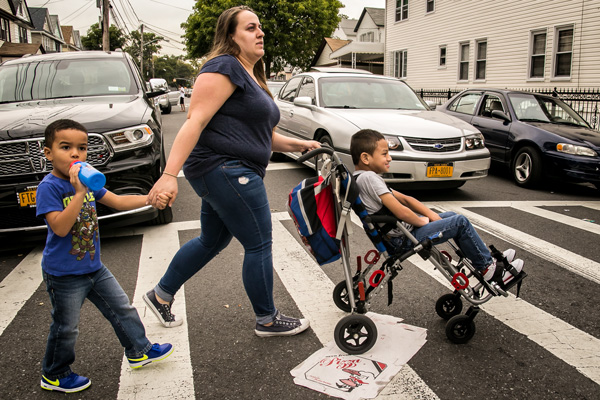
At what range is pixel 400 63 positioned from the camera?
27.5m

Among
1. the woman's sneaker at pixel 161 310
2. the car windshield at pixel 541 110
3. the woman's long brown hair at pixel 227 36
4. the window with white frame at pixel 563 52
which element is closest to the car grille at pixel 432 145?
the car windshield at pixel 541 110

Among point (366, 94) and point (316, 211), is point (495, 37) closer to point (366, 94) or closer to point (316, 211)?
point (366, 94)

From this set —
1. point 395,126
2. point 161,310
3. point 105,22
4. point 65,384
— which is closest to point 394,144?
point 395,126

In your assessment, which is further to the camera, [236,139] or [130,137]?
[130,137]

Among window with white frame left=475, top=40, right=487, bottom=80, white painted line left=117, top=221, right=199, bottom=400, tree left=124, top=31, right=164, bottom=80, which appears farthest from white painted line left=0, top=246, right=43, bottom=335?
tree left=124, top=31, right=164, bottom=80

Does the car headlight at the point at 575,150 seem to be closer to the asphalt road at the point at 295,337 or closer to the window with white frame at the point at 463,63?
the asphalt road at the point at 295,337

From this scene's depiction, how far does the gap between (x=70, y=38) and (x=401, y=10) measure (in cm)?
7531

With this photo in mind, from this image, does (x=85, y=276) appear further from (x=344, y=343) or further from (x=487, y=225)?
(x=487, y=225)

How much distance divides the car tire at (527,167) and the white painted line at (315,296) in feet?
15.9

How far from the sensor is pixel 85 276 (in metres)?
2.65

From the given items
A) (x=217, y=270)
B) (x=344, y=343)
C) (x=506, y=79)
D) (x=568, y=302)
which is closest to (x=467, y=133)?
(x=568, y=302)

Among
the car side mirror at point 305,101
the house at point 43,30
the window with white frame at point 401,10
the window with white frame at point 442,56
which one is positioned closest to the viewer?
the car side mirror at point 305,101

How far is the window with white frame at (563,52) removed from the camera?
55.0ft

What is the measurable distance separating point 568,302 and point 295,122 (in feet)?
19.7
